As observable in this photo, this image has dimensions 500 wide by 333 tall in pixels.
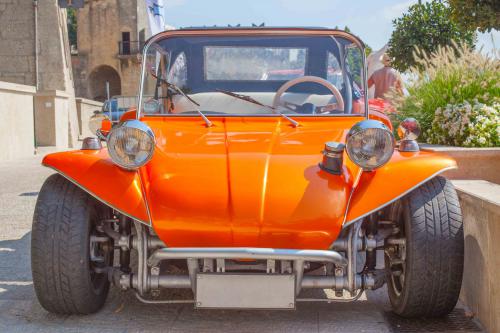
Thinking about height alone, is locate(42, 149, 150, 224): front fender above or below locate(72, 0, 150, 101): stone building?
below

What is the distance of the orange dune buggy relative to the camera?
333 cm

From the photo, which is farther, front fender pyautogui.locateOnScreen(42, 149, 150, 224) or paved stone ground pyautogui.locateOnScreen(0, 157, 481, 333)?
paved stone ground pyautogui.locateOnScreen(0, 157, 481, 333)

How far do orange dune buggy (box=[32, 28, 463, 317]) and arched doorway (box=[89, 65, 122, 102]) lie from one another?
59.5m

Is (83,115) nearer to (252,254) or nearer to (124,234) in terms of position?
(124,234)

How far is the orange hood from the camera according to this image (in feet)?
10.9

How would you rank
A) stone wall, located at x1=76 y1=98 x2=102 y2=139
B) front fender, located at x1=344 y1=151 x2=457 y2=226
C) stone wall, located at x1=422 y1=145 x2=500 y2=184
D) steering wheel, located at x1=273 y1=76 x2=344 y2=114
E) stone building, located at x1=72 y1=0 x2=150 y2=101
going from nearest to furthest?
1. front fender, located at x1=344 y1=151 x2=457 y2=226
2. steering wheel, located at x1=273 y1=76 x2=344 y2=114
3. stone wall, located at x1=422 y1=145 x2=500 y2=184
4. stone wall, located at x1=76 y1=98 x2=102 y2=139
5. stone building, located at x1=72 y1=0 x2=150 y2=101

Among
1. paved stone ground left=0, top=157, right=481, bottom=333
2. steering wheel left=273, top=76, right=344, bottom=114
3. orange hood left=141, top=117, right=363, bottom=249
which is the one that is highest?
steering wheel left=273, top=76, right=344, bottom=114

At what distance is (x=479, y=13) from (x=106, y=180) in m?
9.81

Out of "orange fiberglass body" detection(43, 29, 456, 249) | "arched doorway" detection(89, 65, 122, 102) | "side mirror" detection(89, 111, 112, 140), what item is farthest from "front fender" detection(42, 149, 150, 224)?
"arched doorway" detection(89, 65, 122, 102)

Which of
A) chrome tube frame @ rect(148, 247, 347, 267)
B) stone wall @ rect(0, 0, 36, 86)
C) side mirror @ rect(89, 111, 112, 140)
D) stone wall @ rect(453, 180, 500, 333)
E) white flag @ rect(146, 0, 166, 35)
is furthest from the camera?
stone wall @ rect(0, 0, 36, 86)

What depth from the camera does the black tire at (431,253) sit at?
11.5 feet

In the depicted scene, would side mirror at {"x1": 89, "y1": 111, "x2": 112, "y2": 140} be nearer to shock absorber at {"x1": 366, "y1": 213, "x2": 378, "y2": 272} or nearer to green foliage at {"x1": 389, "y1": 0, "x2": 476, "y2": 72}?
shock absorber at {"x1": 366, "y1": 213, "x2": 378, "y2": 272}

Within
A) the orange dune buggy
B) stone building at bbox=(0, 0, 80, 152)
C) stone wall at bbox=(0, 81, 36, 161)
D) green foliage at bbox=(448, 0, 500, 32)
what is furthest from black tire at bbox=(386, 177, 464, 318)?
stone building at bbox=(0, 0, 80, 152)

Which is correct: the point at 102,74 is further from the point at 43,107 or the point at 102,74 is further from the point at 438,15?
the point at 438,15
